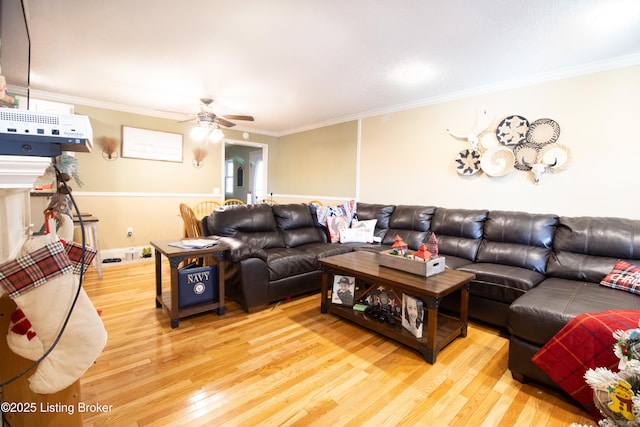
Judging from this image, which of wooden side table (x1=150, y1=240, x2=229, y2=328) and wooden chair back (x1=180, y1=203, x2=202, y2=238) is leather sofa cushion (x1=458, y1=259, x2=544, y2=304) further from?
wooden chair back (x1=180, y1=203, x2=202, y2=238)

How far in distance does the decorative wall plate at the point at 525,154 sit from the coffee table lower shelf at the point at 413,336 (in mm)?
1872

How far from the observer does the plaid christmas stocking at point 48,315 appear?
2.85 feet

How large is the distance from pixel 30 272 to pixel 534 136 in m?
3.91

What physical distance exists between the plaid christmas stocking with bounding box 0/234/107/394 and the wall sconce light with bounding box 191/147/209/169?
14.4 feet

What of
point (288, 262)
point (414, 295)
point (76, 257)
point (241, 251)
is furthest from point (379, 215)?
point (76, 257)

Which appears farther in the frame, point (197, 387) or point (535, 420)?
point (197, 387)

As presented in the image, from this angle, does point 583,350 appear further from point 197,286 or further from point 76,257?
point 197,286

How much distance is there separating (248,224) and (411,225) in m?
1.96

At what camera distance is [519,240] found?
275 centimetres

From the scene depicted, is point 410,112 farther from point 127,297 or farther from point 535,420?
point 127,297

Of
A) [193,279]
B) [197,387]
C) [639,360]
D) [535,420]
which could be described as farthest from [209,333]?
[639,360]

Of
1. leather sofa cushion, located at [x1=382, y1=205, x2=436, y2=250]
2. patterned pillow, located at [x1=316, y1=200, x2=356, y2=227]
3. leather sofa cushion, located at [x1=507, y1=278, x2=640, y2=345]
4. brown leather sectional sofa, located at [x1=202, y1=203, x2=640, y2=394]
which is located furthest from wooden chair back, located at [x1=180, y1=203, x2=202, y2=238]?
leather sofa cushion, located at [x1=507, y1=278, x2=640, y2=345]

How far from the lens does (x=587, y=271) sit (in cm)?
227

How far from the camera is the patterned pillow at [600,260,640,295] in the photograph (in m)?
1.94
